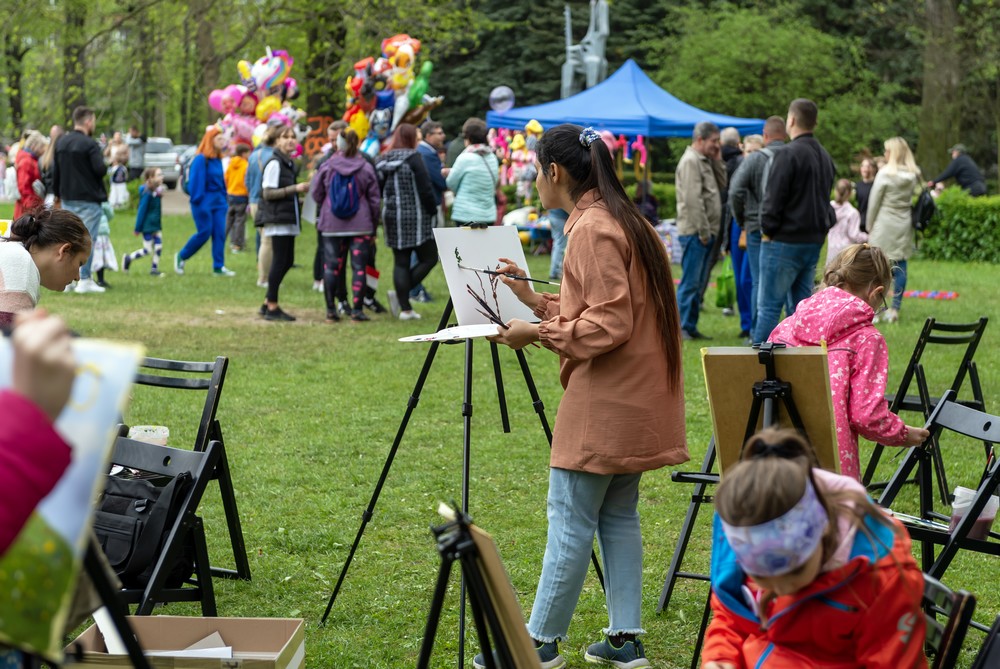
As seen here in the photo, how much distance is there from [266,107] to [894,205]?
9.98 m

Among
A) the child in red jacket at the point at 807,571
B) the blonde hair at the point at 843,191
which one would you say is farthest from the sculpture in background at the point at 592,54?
the child in red jacket at the point at 807,571

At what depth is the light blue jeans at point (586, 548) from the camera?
12.4ft

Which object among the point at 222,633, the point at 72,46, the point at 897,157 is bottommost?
the point at 222,633

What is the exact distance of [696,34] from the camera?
29875 millimetres

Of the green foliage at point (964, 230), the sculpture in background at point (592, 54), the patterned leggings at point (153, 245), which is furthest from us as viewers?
the sculpture in background at point (592, 54)

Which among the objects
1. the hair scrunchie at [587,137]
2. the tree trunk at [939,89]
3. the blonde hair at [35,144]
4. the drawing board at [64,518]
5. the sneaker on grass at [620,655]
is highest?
the tree trunk at [939,89]

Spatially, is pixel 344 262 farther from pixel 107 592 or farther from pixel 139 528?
pixel 107 592

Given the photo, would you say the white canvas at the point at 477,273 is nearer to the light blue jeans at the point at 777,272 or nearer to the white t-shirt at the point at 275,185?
the light blue jeans at the point at 777,272

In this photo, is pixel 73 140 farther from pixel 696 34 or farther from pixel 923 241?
pixel 696 34

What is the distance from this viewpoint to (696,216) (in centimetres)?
1032

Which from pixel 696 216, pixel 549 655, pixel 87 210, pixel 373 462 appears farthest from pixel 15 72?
pixel 549 655

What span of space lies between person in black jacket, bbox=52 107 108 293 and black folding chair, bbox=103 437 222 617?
8.64 metres

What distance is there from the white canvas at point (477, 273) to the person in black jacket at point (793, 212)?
191 inches

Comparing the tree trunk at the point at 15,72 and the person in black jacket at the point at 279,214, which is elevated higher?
the tree trunk at the point at 15,72
